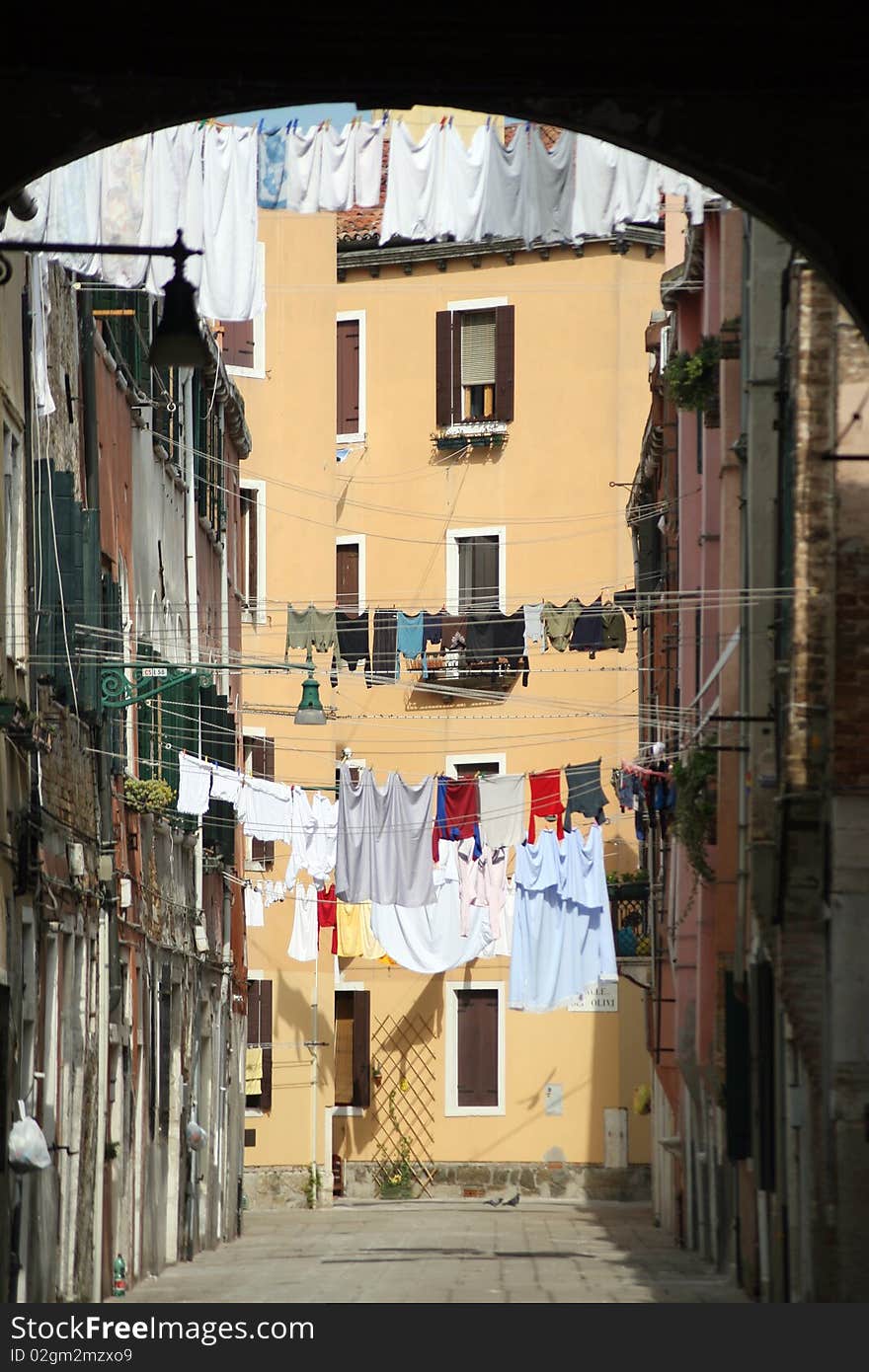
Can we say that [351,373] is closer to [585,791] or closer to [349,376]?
[349,376]

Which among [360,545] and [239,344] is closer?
[239,344]

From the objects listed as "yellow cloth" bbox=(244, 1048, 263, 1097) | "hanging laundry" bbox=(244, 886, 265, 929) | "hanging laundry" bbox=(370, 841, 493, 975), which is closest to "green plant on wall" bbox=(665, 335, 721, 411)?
"hanging laundry" bbox=(370, 841, 493, 975)

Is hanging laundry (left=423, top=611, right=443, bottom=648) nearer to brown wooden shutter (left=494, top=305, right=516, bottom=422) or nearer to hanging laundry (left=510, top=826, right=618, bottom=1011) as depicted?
hanging laundry (left=510, top=826, right=618, bottom=1011)

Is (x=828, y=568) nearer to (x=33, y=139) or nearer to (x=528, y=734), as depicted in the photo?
(x=33, y=139)

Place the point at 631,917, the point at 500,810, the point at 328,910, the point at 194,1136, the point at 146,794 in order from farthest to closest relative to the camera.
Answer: the point at 631,917 < the point at 328,910 < the point at 500,810 < the point at 194,1136 < the point at 146,794

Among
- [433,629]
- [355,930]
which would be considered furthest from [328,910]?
[433,629]

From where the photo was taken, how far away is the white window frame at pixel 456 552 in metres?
38.8

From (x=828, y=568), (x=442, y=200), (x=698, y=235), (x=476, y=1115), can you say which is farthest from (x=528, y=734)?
(x=828, y=568)

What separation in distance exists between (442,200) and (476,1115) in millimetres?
21753

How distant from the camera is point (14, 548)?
16.7 metres

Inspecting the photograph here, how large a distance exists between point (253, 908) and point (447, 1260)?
45.3 feet

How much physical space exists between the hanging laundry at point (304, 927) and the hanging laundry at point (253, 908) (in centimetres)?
58

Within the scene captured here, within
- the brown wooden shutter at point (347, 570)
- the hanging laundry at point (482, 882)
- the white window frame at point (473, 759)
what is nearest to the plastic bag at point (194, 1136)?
the hanging laundry at point (482, 882)

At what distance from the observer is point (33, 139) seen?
28.0 ft
